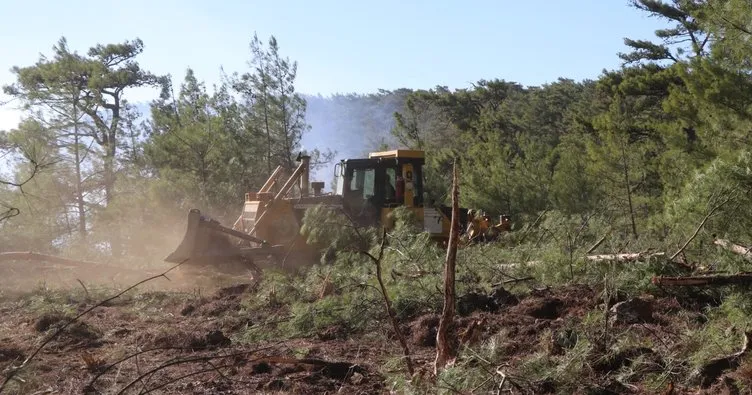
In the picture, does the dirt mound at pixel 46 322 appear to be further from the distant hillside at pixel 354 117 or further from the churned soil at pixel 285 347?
the distant hillside at pixel 354 117

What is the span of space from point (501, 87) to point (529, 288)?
33901mm

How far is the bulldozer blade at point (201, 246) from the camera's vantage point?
13.3 m

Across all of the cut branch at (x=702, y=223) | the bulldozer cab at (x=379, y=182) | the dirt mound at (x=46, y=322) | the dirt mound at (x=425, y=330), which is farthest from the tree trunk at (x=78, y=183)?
the cut branch at (x=702, y=223)

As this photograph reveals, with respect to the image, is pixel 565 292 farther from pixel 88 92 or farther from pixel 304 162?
pixel 88 92

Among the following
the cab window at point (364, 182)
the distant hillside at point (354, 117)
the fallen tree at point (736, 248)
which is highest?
the distant hillside at point (354, 117)

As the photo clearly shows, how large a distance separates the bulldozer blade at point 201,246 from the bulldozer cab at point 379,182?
119 inches

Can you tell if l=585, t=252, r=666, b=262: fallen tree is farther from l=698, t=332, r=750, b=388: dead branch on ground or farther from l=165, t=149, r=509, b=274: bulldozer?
l=165, t=149, r=509, b=274: bulldozer

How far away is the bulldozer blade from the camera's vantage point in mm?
13297

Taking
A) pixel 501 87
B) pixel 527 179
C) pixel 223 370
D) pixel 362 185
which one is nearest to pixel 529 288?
pixel 223 370

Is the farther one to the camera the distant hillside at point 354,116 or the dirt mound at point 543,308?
the distant hillside at point 354,116

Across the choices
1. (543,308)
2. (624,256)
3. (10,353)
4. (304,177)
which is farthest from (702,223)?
(304,177)

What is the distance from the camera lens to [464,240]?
12164 millimetres

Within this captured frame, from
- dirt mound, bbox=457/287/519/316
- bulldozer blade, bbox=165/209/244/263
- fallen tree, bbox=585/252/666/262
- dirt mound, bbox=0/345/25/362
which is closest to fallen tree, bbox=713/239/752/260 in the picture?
fallen tree, bbox=585/252/666/262

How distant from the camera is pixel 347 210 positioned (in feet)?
51.0
